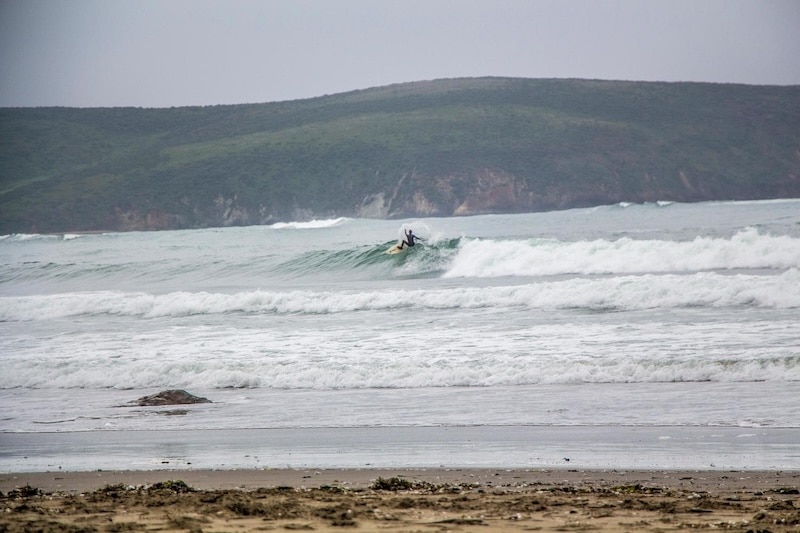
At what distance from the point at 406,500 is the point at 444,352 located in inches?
312

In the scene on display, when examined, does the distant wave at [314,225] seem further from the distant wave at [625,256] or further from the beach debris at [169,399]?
the beach debris at [169,399]

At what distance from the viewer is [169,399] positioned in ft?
37.5

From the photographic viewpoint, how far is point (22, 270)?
125ft

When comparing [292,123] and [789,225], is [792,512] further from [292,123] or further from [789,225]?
[292,123]

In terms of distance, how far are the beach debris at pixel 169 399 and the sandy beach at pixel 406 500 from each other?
389 cm

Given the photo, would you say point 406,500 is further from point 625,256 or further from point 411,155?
point 411,155

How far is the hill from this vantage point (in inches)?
4441

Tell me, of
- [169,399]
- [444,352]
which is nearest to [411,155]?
[444,352]

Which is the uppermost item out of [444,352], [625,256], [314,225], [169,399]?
[314,225]

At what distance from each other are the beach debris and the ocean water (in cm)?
26

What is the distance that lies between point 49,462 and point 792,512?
614 cm

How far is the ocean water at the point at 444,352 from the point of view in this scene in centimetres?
986

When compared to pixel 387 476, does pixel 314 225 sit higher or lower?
higher

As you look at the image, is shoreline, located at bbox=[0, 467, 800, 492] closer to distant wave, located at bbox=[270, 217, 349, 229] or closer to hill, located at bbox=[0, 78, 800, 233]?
distant wave, located at bbox=[270, 217, 349, 229]
